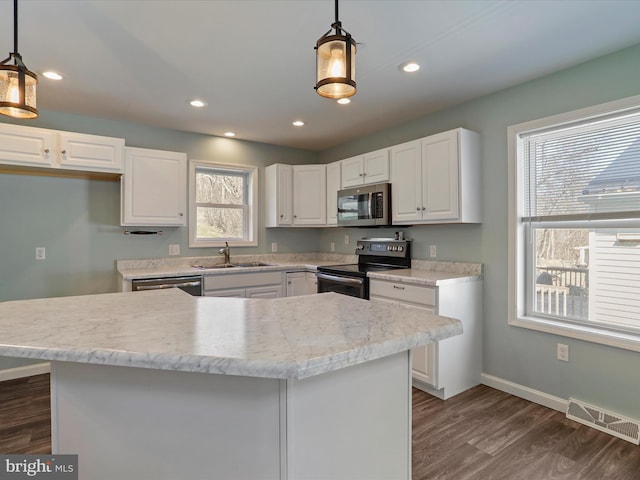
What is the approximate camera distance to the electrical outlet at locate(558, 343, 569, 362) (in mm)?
2520

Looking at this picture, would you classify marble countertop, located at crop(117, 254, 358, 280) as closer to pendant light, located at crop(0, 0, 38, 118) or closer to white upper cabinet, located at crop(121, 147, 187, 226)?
white upper cabinet, located at crop(121, 147, 187, 226)

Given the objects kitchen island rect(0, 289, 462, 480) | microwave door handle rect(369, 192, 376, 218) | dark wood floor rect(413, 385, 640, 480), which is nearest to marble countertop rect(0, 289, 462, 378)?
kitchen island rect(0, 289, 462, 480)

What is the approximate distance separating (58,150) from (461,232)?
3692mm

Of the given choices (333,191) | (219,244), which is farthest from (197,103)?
(333,191)

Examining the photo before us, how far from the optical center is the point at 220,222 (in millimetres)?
4355

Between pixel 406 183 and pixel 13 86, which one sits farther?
pixel 406 183

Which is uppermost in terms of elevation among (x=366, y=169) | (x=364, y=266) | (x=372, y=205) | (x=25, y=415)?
(x=366, y=169)

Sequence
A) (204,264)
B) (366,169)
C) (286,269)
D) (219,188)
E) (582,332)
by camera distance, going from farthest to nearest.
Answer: (219,188) < (204,264) < (286,269) < (366,169) < (582,332)

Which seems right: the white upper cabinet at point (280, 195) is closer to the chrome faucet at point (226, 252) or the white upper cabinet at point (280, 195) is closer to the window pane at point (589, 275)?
the chrome faucet at point (226, 252)

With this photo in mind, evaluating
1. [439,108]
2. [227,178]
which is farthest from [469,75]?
[227,178]

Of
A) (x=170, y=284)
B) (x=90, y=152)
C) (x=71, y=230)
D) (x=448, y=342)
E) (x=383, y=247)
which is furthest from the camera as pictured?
(x=383, y=247)

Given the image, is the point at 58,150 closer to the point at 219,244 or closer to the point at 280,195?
the point at 219,244

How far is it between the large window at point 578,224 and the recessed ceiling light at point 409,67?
0.98 m

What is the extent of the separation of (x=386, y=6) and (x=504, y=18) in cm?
69
